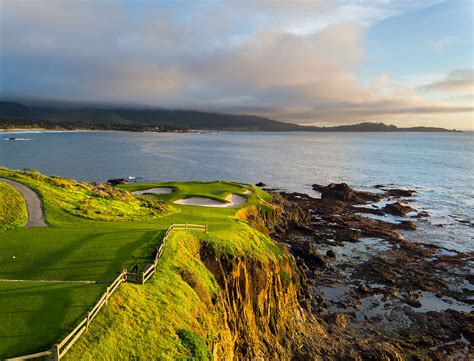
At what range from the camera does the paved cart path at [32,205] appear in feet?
90.6

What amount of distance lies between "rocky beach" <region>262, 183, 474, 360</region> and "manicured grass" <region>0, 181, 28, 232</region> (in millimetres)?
25907

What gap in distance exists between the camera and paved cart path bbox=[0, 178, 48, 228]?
27619 millimetres

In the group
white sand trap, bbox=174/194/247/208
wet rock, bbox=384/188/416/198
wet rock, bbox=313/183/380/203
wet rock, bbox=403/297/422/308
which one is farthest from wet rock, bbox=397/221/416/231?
white sand trap, bbox=174/194/247/208

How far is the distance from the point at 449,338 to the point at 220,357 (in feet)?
77.1

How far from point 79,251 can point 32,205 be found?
1296 centimetres

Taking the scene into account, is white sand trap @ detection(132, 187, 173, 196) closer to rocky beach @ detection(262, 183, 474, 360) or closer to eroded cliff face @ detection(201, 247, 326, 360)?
rocky beach @ detection(262, 183, 474, 360)

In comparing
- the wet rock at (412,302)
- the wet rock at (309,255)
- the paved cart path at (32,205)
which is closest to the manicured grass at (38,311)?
the paved cart path at (32,205)

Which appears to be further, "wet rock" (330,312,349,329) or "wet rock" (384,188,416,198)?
"wet rock" (384,188,416,198)

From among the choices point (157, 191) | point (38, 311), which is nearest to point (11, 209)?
point (38, 311)

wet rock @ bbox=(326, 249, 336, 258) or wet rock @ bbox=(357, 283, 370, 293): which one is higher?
wet rock @ bbox=(326, 249, 336, 258)

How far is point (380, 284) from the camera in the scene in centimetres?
3988

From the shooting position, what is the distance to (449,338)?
3033cm

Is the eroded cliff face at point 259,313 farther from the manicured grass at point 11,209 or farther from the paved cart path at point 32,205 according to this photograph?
the manicured grass at point 11,209

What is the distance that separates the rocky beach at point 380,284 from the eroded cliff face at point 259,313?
2822 mm
